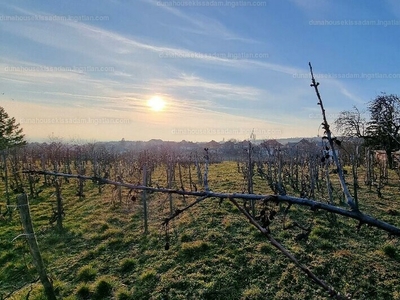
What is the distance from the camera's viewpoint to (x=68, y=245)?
9672 millimetres

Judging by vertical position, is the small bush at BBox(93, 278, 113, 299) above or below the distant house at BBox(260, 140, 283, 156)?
below

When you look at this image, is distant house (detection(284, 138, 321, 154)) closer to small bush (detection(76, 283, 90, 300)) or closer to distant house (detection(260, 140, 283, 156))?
distant house (detection(260, 140, 283, 156))

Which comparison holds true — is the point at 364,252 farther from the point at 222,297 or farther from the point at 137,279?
the point at 137,279

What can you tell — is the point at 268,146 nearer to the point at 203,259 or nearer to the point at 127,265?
the point at 203,259

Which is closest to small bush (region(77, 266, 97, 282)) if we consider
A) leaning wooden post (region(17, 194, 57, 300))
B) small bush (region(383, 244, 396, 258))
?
leaning wooden post (region(17, 194, 57, 300))

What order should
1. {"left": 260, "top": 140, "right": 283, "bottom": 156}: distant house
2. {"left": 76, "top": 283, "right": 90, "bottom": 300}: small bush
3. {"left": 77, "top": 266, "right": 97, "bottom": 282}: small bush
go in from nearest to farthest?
1. {"left": 76, "top": 283, "right": 90, "bottom": 300}: small bush
2. {"left": 77, "top": 266, "right": 97, "bottom": 282}: small bush
3. {"left": 260, "top": 140, "right": 283, "bottom": 156}: distant house

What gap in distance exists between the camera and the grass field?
250 inches

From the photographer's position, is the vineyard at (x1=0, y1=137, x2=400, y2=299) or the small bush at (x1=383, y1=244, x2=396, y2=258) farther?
the small bush at (x1=383, y1=244, x2=396, y2=258)

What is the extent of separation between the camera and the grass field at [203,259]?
6.34 metres

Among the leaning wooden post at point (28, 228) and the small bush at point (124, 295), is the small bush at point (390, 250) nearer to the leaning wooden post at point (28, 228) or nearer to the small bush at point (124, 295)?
the small bush at point (124, 295)

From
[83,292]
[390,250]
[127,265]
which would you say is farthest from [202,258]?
[390,250]

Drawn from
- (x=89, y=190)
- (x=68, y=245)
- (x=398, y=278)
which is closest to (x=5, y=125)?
(x=89, y=190)

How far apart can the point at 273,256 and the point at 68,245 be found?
269 inches

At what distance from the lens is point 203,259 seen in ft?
25.2
